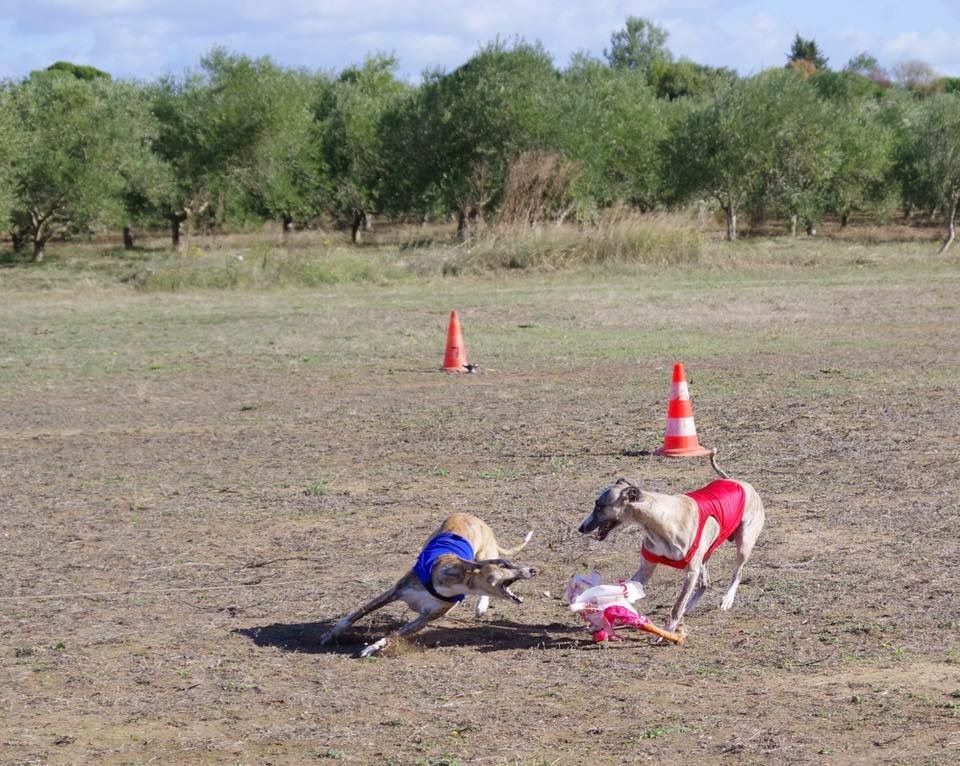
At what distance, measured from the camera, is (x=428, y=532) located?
29.5 feet

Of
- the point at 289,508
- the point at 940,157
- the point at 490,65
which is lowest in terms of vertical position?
the point at 289,508

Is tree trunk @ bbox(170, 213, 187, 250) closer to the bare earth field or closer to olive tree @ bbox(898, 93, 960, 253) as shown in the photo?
olive tree @ bbox(898, 93, 960, 253)

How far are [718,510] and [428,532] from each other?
2.75m

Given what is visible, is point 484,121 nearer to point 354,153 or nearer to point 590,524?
point 354,153

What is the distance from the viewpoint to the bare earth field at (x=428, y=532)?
17.8ft

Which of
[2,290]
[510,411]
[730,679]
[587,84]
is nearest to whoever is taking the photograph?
[730,679]

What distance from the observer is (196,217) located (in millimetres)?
51656

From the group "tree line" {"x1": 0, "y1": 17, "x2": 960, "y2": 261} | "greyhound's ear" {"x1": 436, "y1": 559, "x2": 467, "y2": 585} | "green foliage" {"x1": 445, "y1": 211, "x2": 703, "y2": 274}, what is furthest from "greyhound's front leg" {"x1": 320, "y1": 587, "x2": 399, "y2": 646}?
"tree line" {"x1": 0, "y1": 17, "x2": 960, "y2": 261}

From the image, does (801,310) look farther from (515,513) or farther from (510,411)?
(515,513)

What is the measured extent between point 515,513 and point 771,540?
6.27ft

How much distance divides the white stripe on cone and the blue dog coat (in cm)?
Result: 492

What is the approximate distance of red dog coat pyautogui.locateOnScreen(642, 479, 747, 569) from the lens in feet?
22.1

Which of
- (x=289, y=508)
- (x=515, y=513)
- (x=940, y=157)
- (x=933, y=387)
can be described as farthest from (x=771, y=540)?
(x=940, y=157)

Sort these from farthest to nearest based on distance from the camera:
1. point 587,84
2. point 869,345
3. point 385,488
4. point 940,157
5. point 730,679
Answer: point 587,84, point 940,157, point 869,345, point 385,488, point 730,679
